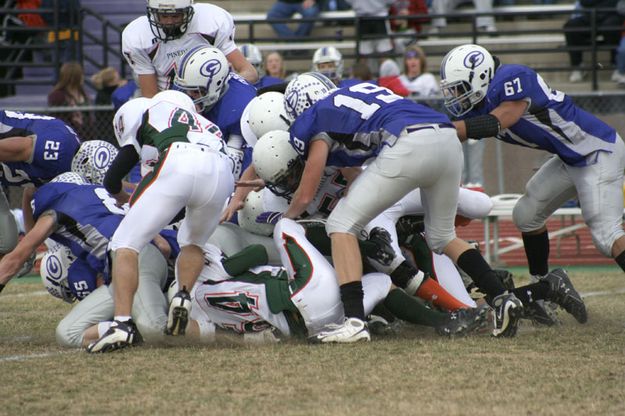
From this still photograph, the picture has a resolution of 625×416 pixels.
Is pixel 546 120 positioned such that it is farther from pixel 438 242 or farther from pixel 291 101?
pixel 291 101

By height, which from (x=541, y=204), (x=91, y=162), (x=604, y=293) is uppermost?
(x=91, y=162)

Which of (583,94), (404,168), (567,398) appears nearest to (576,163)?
(404,168)

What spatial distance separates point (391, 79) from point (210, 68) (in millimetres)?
6043

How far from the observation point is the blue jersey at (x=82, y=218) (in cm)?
637

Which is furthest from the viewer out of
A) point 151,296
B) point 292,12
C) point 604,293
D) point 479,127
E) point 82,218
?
point 292,12

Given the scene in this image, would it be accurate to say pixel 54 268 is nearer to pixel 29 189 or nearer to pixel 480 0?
pixel 29 189

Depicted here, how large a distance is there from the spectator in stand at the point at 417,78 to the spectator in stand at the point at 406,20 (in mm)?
1486

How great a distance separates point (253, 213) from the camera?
23.0 ft

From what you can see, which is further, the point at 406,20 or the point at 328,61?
the point at 406,20

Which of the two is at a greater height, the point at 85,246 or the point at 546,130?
the point at 546,130

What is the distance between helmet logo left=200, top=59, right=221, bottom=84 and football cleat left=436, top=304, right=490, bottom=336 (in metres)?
2.24

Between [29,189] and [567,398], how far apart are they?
14.3 ft

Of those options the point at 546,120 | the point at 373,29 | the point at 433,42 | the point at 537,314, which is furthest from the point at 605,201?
the point at 433,42

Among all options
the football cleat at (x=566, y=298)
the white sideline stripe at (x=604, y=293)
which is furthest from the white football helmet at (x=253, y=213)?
the white sideline stripe at (x=604, y=293)
